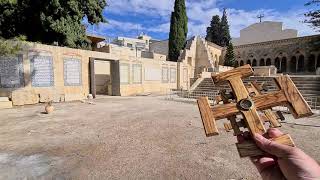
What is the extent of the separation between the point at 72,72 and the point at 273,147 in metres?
17.4

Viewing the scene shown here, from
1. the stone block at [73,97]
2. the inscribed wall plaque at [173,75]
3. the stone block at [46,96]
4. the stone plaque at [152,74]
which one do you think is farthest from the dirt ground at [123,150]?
the inscribed wall plaque at [173,75]

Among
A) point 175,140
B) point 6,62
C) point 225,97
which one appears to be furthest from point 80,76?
point 225,97

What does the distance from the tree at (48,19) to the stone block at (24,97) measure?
17.6ft

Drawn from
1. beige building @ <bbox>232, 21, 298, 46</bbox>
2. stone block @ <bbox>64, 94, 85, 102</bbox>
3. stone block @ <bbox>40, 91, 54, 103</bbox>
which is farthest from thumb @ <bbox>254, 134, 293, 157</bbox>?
beige building @ <bbox>232, 21, 298, 46</bbox>

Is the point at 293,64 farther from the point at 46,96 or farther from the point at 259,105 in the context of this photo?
the point at 259,105

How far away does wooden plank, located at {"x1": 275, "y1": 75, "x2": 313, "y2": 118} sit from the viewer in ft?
4.44

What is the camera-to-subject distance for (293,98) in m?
1.41

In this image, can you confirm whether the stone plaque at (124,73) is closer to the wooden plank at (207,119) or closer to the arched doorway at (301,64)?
the wooden plank at (207,119)

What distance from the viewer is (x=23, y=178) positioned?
414 cm

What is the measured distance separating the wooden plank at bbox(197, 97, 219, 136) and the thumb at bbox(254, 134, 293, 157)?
245mm

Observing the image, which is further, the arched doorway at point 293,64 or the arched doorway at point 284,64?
the arched doorway at point 284,64

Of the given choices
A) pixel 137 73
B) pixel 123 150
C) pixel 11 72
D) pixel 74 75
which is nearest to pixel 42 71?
pixel 11 72

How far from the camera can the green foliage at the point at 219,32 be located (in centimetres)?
4950

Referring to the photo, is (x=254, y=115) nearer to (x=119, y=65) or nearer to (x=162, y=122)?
(x=162, y=122)
